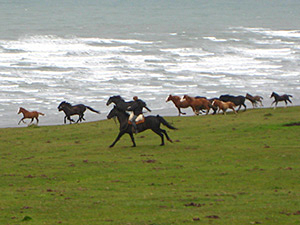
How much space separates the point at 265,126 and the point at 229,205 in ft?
48.1

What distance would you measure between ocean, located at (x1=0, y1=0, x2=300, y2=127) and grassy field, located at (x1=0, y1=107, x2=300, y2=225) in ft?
42.8

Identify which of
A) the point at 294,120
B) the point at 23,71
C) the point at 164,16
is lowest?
the point at 294,120

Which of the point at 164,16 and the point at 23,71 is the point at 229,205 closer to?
the point at 23,71

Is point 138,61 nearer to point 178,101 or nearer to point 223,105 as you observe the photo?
point 178,101

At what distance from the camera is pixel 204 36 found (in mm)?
103125

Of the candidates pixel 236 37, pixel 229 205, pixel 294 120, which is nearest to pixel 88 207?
pixel 229 205

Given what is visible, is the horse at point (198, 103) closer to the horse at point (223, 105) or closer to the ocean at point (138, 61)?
the horse at point (223, 105)

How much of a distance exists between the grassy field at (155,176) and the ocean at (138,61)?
42.8 feet

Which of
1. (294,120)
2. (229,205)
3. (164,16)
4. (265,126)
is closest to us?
(229,205)

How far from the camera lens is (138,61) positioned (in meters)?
71.6

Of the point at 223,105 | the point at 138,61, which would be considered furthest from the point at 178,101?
the point at 138,61

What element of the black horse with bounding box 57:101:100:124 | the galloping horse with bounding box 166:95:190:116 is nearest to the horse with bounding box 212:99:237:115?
the galloping horse with bounding box 166:95:190:116

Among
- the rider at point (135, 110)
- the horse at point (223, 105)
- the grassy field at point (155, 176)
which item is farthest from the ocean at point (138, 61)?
the rider at point (135, 110)

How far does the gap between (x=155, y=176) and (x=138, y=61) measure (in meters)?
51.2
